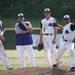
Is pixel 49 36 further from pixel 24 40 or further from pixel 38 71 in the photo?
pixel 38 71

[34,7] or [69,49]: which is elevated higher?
[34,7]

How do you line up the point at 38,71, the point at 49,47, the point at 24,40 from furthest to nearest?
the point at 49,47, the point at 24,40, the point at 38,71

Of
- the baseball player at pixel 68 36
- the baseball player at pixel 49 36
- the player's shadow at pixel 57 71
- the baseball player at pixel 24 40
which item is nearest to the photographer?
the player's shadow at pixel 57 71

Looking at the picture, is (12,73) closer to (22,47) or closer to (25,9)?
(22,47)

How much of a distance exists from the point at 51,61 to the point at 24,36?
3.80 feet

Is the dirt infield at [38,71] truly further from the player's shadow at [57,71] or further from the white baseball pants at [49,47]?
the white baseball pants at [49,47]

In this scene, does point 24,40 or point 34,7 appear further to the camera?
point 34,7

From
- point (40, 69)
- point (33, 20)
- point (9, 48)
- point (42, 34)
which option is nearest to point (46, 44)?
point (42, 34)

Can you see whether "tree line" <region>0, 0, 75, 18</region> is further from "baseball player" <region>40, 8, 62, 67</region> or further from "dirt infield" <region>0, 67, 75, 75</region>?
"dirt infield" <region>0, 67, 75, 75</region>

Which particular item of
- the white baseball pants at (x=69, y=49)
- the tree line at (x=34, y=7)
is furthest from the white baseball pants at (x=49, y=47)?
the tree line at (x=34, y=7)

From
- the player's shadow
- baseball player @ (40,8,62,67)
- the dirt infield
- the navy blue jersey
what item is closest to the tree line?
baseball player @ (40,8,62,67)

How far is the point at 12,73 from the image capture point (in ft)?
43.8

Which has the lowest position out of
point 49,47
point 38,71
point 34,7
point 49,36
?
point 38,71

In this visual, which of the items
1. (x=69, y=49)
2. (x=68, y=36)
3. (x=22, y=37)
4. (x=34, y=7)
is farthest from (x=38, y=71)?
(x=34, y=7)
